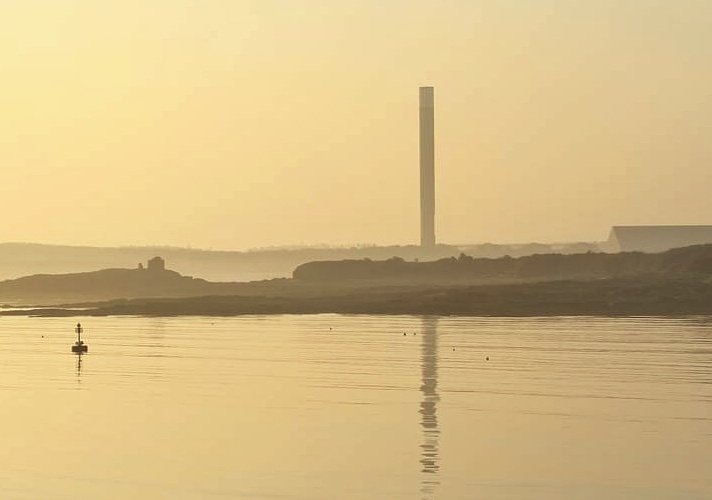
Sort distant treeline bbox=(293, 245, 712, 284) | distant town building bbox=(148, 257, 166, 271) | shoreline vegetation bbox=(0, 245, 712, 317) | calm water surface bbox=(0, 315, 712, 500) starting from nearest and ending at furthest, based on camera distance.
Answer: calm water surface bbox=(0, 315, 712, 500) < shoreline vegetation bbox=(0, 245, 712, 317) < distant treeline bbox=(293, 245, 712, 284) < distant town building bbox=(148, 257, 166, 271)

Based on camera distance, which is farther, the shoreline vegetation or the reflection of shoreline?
the shoreline vegetation

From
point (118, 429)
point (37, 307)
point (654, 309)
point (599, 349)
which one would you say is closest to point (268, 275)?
point (37, 307)

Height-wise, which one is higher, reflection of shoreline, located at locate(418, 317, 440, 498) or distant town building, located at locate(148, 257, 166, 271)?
distant town building, located at locate(148, 257, 166, 271)

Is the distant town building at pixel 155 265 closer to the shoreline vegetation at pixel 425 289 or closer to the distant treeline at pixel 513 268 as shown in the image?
the shoreline vegetation at pixel 425 289

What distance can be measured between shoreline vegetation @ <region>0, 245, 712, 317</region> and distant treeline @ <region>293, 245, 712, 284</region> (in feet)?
0.32

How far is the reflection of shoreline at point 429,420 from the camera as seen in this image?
957 inches

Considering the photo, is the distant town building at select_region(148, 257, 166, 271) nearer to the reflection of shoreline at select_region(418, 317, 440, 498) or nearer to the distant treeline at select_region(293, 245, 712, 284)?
the distant treeline at select_region(293, 245, 712, 284)

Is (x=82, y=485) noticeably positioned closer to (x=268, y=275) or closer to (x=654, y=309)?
(x=654, y=309)

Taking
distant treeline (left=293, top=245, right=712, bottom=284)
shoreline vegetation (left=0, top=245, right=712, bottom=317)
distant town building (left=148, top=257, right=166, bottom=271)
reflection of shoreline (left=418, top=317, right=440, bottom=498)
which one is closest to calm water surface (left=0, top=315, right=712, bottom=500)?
reflection of shoreline (left=418, top=317, right=440, bottom=498)

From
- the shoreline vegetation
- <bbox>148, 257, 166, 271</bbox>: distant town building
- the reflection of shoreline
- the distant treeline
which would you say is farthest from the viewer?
<bbox>148, 257, 166, 271</bbox>: distant town building

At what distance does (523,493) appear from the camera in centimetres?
2306

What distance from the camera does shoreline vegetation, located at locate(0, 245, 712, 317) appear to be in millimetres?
94938

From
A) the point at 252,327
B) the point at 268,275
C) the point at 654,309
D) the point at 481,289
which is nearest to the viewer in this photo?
the point at 252,327

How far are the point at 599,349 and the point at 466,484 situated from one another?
3167 cm
